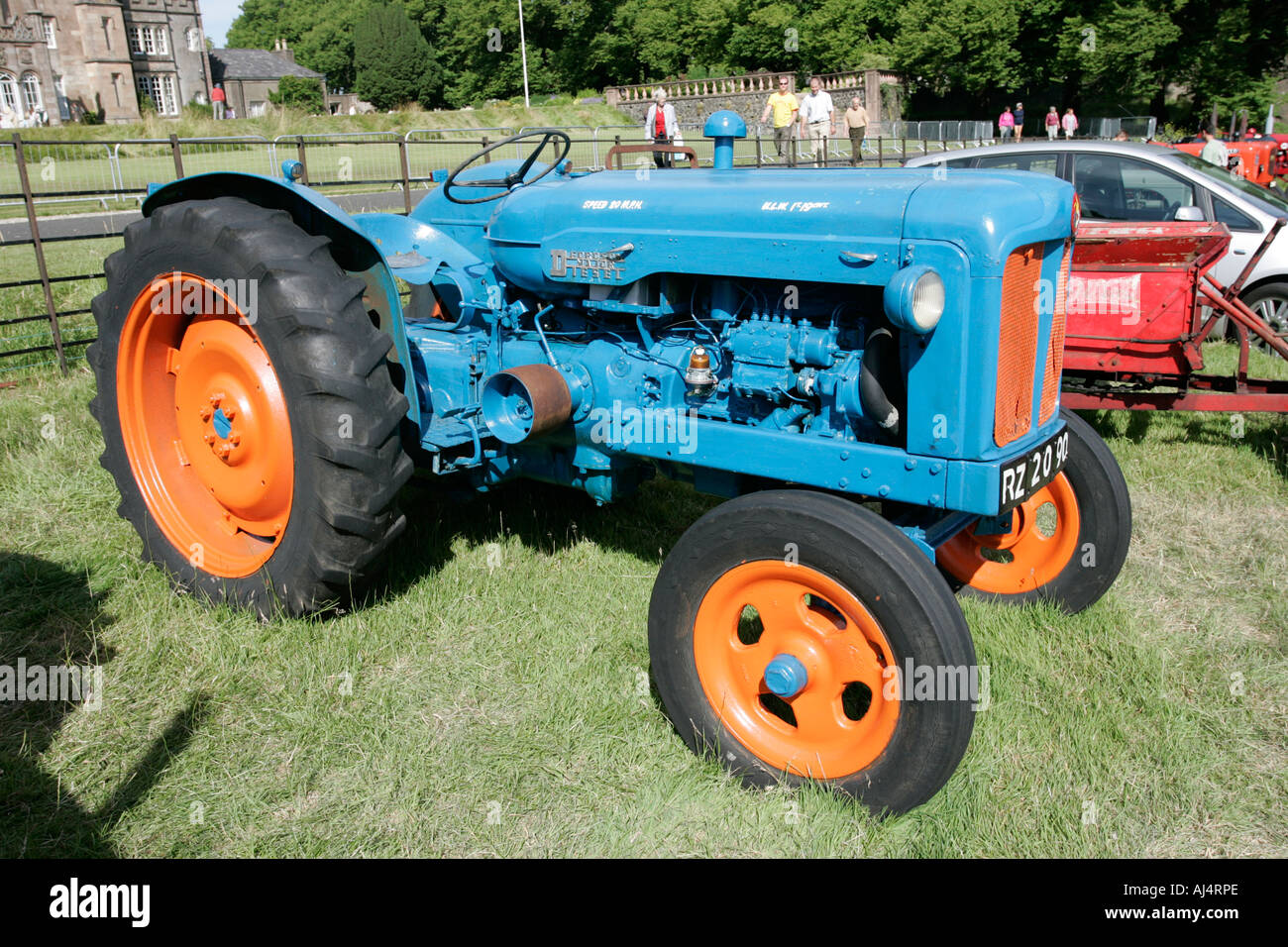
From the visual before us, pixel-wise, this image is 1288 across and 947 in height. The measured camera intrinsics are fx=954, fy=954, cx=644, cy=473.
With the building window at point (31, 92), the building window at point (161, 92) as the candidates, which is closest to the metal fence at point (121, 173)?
the building window at point (31, 92)

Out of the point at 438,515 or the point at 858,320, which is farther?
the point at 438,515

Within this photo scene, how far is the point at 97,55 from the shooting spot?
58.0 m

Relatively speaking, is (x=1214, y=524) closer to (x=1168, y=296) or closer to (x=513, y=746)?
(x=1168, y=296)

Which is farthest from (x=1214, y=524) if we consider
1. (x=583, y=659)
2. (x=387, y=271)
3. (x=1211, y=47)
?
(x=1211, y=47)

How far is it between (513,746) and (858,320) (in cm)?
174

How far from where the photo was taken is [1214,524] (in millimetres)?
4719

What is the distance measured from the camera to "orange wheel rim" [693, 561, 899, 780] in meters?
2.69

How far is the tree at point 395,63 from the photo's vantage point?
71.2 metres

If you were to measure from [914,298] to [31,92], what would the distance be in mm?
67595

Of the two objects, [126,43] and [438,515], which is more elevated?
[126,43]

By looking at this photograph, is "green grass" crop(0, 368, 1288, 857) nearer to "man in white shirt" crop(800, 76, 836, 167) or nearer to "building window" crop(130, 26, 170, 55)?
"man in white shirt" crop(800, 76, 836, 167)

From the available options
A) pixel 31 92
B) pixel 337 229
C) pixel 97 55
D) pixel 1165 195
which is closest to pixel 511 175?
pixel 337 229

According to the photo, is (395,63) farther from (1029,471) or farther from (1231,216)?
(1029,471)
